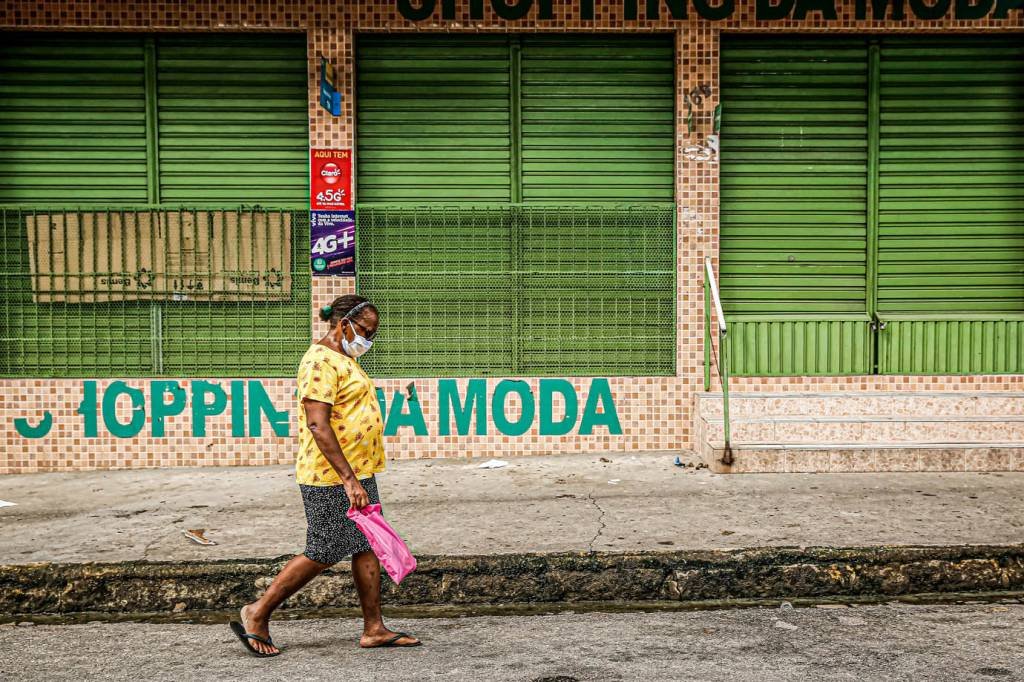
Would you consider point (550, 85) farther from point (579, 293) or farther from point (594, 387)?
point (594, 387)

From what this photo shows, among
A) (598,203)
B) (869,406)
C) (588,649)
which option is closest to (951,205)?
(869,406)

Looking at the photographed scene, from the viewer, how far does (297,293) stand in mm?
8898

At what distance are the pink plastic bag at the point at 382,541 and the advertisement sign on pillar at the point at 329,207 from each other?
15.3ft

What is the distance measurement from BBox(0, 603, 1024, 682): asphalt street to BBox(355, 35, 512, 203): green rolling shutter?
493 cm

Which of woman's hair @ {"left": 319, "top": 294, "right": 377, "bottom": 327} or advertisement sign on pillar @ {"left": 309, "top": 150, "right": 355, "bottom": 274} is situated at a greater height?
advertisement sign on pillar @ {"left": 309, "top": 150, "right": 355, "bottom": 274}

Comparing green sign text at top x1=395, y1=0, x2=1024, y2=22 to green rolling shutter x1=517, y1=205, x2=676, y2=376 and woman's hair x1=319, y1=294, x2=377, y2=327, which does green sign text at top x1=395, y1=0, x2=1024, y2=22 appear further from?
woman's hair x1=319, y1=294, x2=377, y2=327

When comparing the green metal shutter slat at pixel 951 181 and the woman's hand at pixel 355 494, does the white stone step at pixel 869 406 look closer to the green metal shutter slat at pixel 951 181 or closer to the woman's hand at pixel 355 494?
the green metal shutter slat at pixel 951 181

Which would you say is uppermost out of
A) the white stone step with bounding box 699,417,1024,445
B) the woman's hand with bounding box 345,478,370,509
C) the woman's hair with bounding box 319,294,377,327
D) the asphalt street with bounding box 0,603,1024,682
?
→ the woman's hair with bounding box 319,294,377,327

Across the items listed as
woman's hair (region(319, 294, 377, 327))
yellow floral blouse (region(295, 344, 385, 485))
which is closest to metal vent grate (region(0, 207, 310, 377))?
woman's hair (region(319, 294, 377, 327))

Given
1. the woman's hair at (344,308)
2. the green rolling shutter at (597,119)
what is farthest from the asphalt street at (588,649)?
the green rolling shutter at (597,119)

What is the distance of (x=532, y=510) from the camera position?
6773 millimetres

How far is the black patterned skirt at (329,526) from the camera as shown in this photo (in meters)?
4.46

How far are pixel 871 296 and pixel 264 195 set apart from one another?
5693mm

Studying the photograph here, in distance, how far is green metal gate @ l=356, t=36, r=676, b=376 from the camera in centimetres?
892
